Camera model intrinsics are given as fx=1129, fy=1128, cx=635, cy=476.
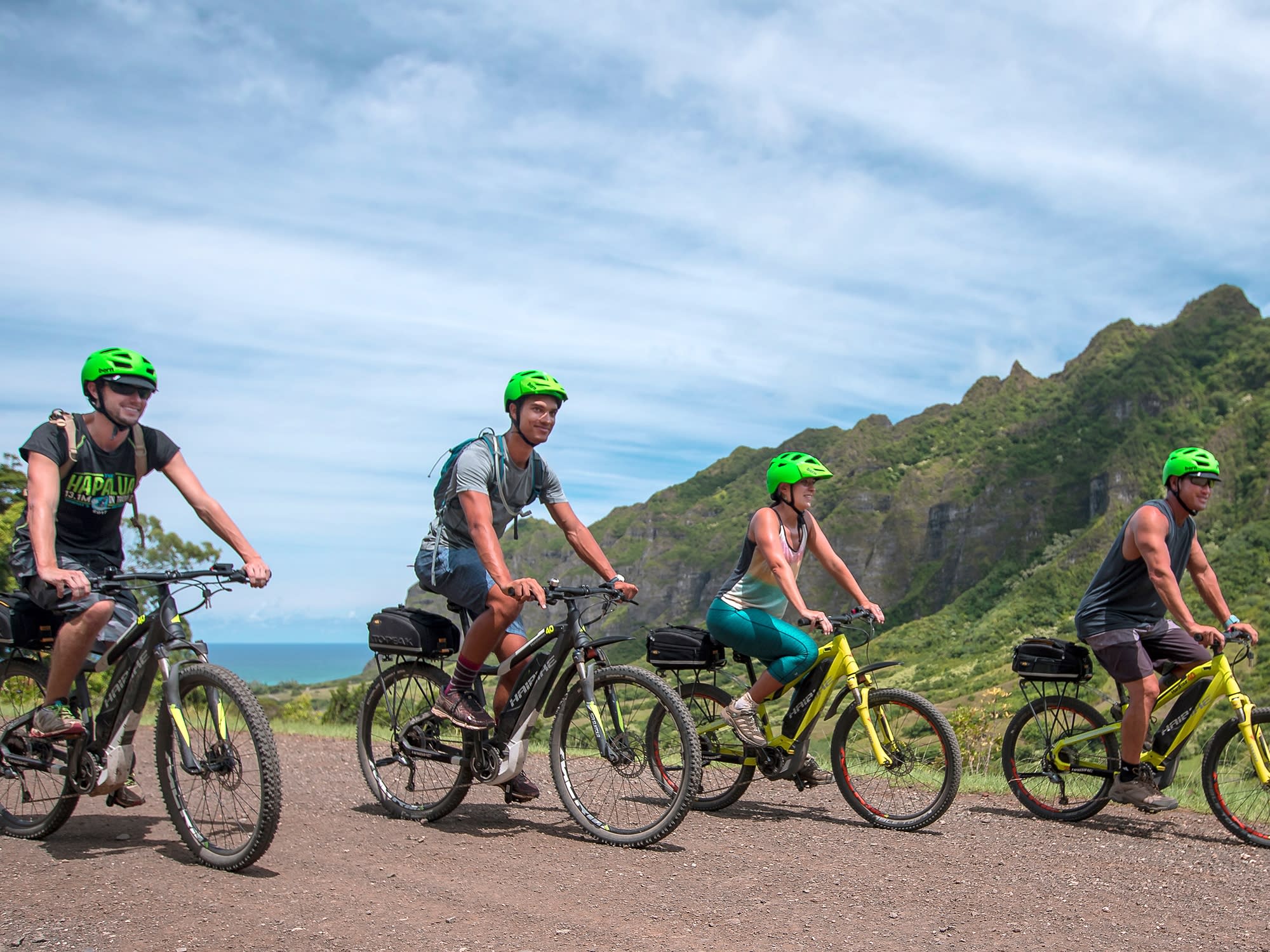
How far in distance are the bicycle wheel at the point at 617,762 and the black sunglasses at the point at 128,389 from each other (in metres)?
2.67

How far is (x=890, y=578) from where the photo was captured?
186 meters

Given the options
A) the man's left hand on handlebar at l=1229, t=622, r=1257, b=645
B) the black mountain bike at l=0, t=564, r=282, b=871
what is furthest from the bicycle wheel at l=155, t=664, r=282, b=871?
the man's left hand on handlebar at l=1229, t=622, r=1257, b=645

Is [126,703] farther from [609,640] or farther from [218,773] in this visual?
[609,640]

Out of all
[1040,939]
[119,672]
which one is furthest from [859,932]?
[119,672]

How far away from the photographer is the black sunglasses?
18.1ft

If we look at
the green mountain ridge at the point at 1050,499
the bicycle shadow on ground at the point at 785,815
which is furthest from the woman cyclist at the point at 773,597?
the green mountain ridge at the point at 1050,499

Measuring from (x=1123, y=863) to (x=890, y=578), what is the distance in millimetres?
185298

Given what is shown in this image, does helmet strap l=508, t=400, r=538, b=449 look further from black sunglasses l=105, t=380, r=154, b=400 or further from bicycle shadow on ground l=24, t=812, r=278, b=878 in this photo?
bicycle shadow on ground l=24, t=812, r=278, b=878

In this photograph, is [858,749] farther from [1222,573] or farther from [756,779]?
[1222,573]

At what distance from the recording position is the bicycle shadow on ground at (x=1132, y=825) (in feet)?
22.1

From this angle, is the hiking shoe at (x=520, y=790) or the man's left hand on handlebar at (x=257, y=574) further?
the hiking shoe at (x=520, y=790)

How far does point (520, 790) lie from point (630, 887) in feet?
5.62

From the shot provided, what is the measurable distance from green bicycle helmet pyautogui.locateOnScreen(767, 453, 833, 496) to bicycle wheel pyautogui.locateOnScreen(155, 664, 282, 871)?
Result: 3.47 meters

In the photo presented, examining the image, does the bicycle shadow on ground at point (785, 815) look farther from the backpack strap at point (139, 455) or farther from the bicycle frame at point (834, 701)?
the backpack strap at point (139, 455)
